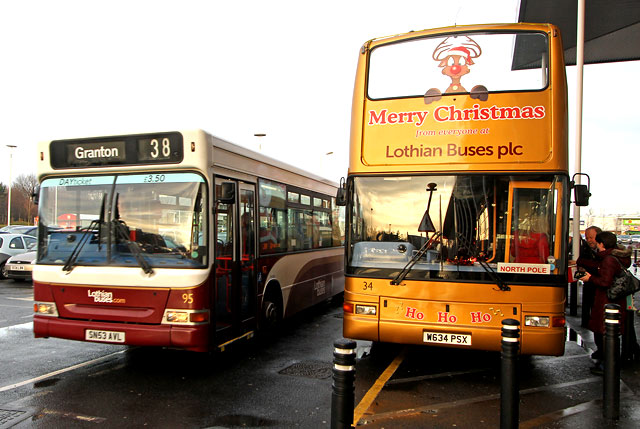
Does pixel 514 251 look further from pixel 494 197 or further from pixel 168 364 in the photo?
pixel 168 364

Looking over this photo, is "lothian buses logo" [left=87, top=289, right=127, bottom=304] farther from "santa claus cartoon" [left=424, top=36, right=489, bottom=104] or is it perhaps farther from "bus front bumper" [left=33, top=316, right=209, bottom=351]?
"santa claus cartoon" [left=424, top=36, right=489, bottom=104]

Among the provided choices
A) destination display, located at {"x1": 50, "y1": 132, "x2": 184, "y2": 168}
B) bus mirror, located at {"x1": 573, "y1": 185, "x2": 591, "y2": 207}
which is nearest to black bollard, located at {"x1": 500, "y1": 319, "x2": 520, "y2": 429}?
bus mirror, located at {"x1": 573, "y1": 185, "x2": 591, "y2": 207}

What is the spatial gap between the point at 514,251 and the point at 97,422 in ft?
15.8

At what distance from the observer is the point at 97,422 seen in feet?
16.3

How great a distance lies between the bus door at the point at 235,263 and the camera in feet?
22.0

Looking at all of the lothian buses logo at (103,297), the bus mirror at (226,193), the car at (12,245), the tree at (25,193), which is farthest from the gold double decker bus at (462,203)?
the tree at (25,193)

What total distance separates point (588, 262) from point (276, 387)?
511 centimetres

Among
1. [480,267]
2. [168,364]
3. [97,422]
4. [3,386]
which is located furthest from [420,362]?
[3,386]

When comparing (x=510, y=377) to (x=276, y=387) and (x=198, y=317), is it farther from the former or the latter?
(x=198, y=317)

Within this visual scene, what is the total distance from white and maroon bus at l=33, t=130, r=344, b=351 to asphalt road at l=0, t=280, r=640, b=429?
0.56m

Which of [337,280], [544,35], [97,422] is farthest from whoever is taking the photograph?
[337,280]

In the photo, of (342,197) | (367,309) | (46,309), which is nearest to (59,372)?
(46,309)

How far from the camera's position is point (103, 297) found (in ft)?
20.3

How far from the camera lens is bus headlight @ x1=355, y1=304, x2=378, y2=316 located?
6.46m
